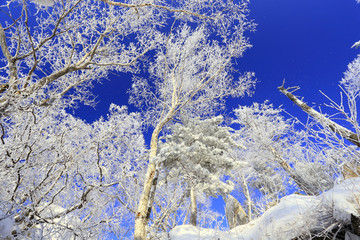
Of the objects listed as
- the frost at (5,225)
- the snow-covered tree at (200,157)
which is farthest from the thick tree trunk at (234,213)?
the frost at (5,225)

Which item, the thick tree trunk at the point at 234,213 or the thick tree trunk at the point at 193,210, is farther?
the thick tree trunk at the point at 234,213

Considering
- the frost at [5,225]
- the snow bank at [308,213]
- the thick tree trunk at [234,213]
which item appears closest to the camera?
the frost at [5,225]

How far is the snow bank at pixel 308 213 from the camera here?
2.64 m

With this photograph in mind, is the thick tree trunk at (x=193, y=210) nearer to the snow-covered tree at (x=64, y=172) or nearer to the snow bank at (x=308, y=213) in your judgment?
the snow-covered tree at (x=64, y=172)

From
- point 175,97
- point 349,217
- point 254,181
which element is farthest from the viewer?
point 254,181

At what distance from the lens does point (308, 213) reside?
306cm

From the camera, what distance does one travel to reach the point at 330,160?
2.69 meters

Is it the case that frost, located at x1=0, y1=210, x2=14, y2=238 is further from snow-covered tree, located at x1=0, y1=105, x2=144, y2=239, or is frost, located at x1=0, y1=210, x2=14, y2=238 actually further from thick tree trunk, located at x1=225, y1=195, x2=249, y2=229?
thick tree trunk, located at x1=225, y1=195, x2=249, y2=229

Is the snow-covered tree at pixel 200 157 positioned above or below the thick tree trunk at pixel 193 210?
above

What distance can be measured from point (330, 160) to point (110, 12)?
7023 mm

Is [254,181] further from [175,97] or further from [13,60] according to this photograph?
[13,60]

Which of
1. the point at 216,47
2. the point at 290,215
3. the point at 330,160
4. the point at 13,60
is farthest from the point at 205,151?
the point at 13,60

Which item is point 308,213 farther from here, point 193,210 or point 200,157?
point 200,157

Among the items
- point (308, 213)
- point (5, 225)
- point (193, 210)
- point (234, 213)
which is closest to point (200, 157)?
point (193, 210)
